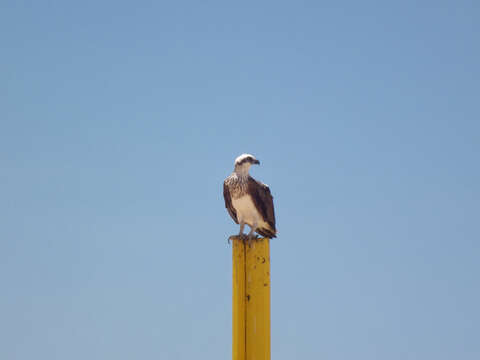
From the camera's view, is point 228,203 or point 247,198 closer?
point 247,198

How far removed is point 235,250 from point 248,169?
2.25 m

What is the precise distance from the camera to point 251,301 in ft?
21.3

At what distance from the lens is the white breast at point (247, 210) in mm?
8711

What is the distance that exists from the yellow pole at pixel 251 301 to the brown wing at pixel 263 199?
2066 millimetres

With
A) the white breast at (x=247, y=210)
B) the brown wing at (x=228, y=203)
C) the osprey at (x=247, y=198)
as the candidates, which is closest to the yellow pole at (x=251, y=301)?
the osprey at (x=247, y=198)

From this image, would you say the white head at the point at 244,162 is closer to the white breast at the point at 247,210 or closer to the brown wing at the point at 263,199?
the brown wing at the point at 263,199

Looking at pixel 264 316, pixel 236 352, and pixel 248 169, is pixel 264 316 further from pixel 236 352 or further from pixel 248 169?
pixel 248 169

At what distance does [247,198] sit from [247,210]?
19 cm

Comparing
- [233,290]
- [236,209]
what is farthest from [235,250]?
[236,209]

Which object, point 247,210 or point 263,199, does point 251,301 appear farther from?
point 263,199

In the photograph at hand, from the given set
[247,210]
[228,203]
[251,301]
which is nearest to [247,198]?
[247,210]

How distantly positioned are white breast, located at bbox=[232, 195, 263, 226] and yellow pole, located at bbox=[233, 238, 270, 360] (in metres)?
2.03

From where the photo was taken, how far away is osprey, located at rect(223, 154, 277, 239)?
8.67 meters

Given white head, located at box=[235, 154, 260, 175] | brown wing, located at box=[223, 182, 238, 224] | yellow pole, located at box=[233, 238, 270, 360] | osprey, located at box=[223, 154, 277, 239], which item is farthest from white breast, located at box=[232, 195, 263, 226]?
yellow pole, located at box=[233, 238, 270, 360]
